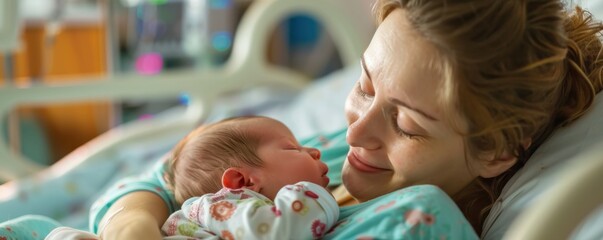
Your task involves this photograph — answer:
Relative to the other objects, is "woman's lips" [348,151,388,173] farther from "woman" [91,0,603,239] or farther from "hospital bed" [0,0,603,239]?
"hospital bed" [0,0,603,239]

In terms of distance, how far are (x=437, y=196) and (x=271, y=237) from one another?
0.58 ft

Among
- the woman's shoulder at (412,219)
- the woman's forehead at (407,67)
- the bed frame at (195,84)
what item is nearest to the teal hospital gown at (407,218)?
the woman's shoulder at (412,219)

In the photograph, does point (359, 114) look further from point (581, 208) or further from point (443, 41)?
point (581, 208)

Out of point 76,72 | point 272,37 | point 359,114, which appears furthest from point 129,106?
point 359,114

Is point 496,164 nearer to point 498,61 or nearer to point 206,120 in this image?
point 498,61

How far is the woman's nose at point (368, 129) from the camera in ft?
2.90

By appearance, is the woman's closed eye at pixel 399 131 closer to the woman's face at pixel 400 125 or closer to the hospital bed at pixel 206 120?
the woman's face at pixel 400 125

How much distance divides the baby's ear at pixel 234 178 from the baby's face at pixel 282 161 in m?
0.02

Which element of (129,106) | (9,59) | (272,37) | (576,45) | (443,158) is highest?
(576,45)

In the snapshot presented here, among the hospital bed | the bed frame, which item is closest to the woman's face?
the hospital bed

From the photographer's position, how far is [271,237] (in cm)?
77

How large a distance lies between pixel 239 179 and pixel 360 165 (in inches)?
5.9

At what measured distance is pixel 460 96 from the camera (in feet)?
2.64

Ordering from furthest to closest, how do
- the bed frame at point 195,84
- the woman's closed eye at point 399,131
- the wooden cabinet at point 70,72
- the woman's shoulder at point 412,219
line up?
1. the wooden cabinet at point 70,72
2. the bed frame at point 195,84
3. the woman's closed eye at point 399,131
4. the woman's shoulder at point 412,219
